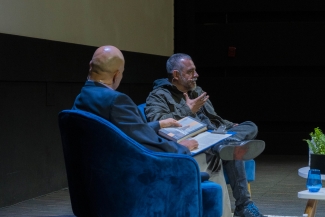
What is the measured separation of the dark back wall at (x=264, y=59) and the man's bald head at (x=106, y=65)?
534 centimetres

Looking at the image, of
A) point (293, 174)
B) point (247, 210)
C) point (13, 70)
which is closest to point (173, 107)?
point (247, 210)

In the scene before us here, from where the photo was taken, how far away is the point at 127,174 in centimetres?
296

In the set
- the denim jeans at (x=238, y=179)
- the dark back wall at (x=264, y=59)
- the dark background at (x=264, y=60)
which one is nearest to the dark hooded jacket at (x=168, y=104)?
the denim jeans at (x=238, y=179)

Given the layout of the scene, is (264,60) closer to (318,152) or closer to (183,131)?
(318,152)

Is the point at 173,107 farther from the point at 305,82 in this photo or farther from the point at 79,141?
the point at 305,82

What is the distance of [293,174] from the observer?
21.9 feet

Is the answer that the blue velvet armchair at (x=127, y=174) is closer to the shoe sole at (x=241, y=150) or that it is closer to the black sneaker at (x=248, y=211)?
the shoe sole at (x=241, y=150)

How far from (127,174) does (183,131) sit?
2.35 ft

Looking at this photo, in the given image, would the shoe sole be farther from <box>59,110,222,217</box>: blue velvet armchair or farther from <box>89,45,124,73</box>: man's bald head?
<box>89,45,124,73</box>: man's bald head

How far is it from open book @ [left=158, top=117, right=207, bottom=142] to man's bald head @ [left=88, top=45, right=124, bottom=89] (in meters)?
0.52

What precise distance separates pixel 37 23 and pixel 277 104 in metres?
4.19

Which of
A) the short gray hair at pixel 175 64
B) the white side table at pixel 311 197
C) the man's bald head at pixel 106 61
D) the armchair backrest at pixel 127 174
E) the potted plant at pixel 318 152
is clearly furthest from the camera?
the short gray hair at pixel 175 64

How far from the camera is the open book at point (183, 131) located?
3.53 metres

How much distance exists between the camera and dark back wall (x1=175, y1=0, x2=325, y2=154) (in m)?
8.39
